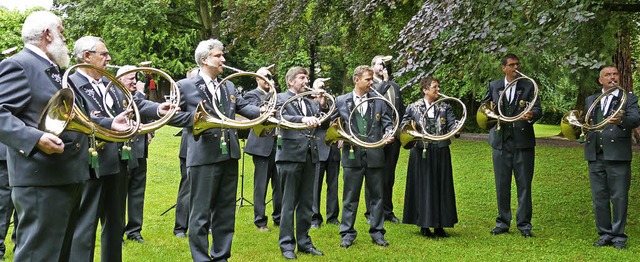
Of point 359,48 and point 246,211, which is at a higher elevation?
point 359,48

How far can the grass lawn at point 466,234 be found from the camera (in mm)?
8000

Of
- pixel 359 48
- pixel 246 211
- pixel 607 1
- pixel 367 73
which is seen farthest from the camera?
pixel 359 48

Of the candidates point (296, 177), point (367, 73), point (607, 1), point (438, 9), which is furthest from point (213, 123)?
point (607, 1)

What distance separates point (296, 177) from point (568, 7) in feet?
11.6

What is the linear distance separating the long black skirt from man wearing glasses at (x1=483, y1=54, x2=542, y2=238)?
0.72 m

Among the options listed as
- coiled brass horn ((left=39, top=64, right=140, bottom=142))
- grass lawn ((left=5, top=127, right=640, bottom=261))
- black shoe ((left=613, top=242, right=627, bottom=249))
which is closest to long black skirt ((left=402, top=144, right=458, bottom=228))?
grass lawn ((left=5, top=127, right=640, bottom=261))

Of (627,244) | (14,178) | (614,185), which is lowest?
(627,244)

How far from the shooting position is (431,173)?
9.29 meters

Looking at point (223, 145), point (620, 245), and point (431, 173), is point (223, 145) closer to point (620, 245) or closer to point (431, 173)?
point (431, 173)

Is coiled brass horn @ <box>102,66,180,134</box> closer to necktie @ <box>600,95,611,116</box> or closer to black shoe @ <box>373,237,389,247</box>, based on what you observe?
black shoe @ <box>373,237,389,247</box>

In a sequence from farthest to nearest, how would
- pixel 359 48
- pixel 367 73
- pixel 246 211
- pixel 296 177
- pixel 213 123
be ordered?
pixel 359 48 < pixel 246 211 < pixel 367 73 < pixel 296 177 < pixel 213 123

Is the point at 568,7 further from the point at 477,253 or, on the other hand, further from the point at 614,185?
the point at 477,253

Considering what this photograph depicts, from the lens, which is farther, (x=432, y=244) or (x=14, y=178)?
(x=432, y=244)

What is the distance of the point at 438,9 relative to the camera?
856cm
